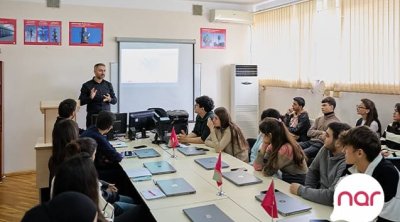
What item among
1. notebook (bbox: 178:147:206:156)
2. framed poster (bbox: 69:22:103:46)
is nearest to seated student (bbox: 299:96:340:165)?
notebook (bbox: 178:147:206:156)

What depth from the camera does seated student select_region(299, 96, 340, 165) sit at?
16.1ft

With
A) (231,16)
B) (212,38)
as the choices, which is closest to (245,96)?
(212,38)

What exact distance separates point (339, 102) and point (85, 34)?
4.07 meters

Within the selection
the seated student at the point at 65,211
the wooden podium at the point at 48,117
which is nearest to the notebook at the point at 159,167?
the wooden podium at the point at 48,117

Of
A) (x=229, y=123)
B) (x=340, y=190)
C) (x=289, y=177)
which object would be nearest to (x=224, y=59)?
(x=229, y=123)

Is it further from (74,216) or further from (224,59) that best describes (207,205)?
(224,59)

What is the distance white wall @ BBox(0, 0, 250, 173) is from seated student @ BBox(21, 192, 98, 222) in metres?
4.72

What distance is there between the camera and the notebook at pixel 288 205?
6.61 feet

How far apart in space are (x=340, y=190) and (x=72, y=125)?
88.1 inches

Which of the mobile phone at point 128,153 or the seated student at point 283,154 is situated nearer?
the seated student at point 283,154

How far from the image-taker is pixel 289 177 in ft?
9.30

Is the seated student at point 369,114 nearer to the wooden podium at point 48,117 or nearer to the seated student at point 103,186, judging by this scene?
the seated student at point 103,186

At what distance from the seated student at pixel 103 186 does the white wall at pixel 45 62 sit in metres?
3.21

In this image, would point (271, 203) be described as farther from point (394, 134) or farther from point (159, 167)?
point (394, 134)
